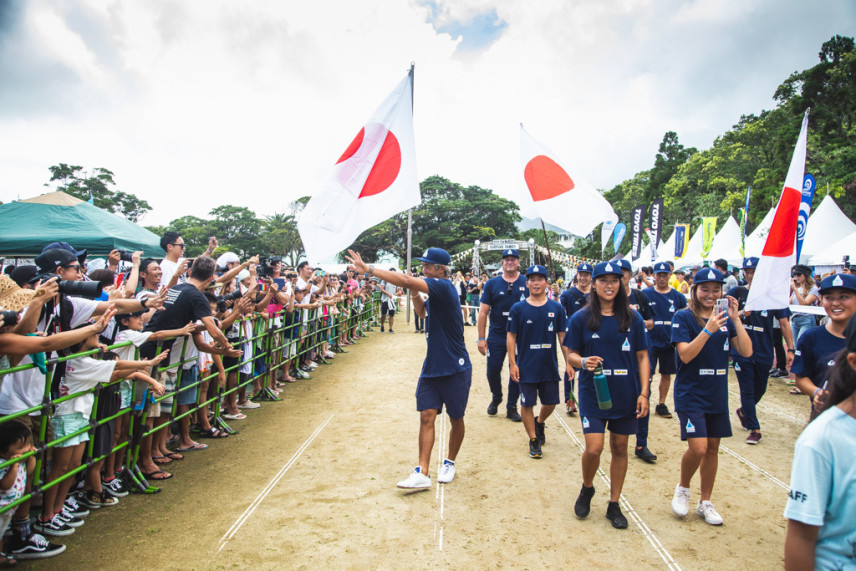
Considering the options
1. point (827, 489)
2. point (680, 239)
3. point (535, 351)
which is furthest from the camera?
point (680, 239)

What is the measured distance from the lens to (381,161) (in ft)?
Answer: 16.7

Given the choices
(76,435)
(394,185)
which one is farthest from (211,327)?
(394,185)

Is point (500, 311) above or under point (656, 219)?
under

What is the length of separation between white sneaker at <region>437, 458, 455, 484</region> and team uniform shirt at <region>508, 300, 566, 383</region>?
123cm

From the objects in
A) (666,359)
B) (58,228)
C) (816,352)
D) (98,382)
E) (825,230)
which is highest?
(825,230)

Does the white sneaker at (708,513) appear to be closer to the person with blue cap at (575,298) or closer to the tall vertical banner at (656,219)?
the person with blue cap at (575,298)

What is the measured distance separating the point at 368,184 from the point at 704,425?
12.3 ft

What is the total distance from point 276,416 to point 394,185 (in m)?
3.56

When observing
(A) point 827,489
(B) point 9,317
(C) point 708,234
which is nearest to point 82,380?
(B) point 9,317

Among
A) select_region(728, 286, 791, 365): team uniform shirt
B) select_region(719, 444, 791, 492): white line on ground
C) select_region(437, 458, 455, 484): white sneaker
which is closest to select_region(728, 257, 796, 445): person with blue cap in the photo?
select_region(728, 286, 791, 365): team uniform shirt

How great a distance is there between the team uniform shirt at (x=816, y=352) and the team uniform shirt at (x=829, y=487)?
230cm

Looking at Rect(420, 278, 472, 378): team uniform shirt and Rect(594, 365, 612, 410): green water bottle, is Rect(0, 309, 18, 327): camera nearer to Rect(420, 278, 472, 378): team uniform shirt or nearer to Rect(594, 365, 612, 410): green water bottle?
Rect(420, 278, 472, 378): team uniform shirt

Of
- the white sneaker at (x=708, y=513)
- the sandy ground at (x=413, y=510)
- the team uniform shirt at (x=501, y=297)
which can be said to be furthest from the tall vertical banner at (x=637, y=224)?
the white sneaker at (x=708, y=513)

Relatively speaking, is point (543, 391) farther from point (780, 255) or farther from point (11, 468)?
point (11, 468)
